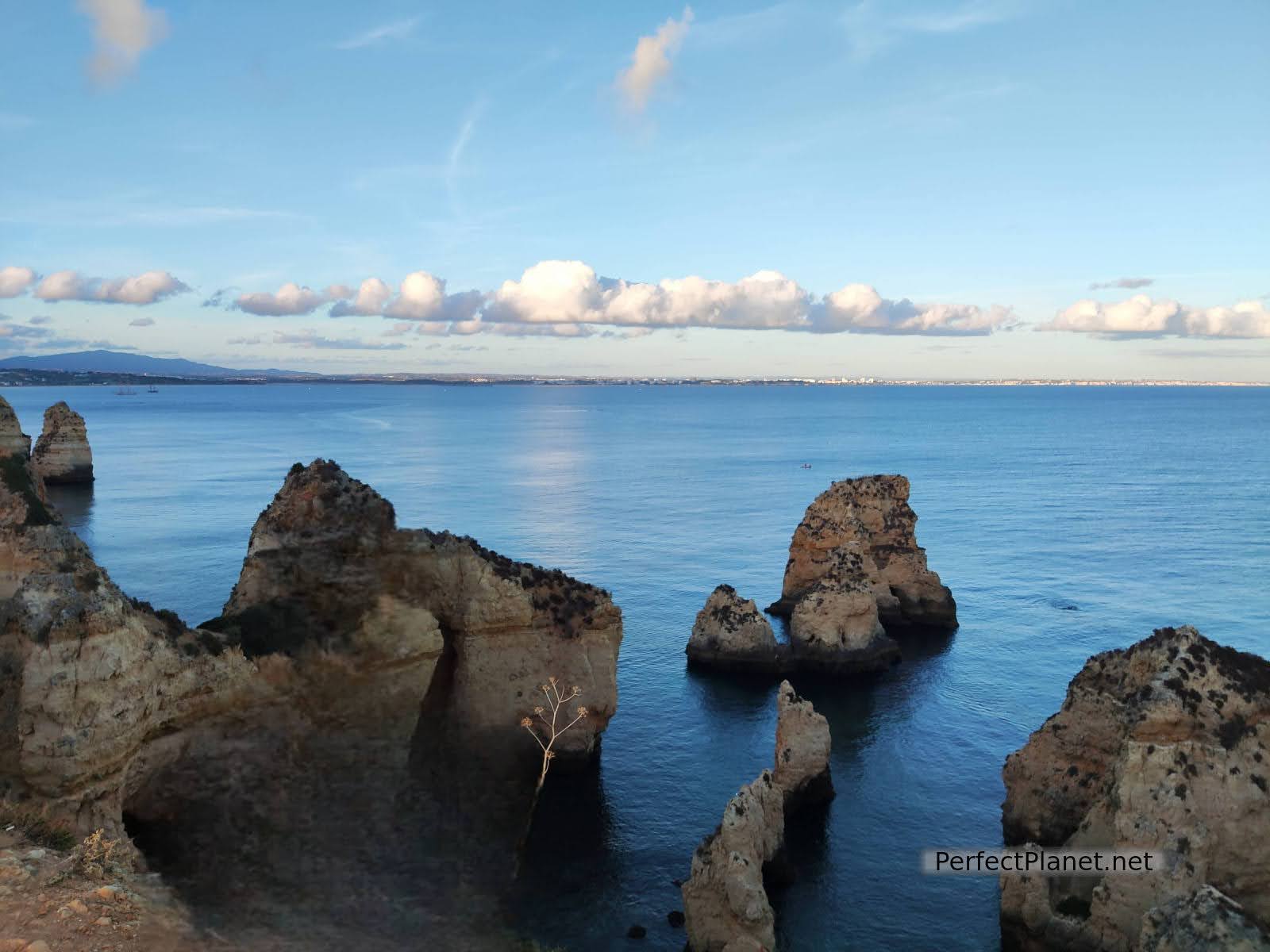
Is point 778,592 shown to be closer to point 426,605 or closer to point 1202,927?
point 426,605

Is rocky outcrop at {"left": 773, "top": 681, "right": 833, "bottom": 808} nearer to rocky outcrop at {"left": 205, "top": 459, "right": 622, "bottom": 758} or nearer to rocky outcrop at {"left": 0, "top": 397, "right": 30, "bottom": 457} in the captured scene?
rocky outcrop at {"left": 205, "top": 459, "right": 622, "bottom": 758}

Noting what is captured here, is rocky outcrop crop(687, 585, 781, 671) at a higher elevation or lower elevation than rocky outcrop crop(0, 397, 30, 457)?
lower

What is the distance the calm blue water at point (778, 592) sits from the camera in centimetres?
3553

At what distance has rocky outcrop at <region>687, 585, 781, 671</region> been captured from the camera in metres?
62.6

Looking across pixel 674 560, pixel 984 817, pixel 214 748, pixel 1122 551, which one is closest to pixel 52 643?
pixel 214 748

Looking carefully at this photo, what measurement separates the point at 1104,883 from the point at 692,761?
22605 mm

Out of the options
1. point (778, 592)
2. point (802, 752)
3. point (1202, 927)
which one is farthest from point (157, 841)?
point (778, 592)

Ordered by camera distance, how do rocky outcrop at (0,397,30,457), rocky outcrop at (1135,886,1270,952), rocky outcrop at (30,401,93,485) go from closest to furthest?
1. rocky outcrop at (1135,886,1270,952)
2. rocky outcrop at (0,397,30,457)
3. rocky outcrop at (30,401,93,485)

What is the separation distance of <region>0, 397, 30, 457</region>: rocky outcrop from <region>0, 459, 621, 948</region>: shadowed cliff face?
1.82 metres

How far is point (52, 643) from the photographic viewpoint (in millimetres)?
27578

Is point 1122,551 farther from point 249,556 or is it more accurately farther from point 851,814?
point 249,556

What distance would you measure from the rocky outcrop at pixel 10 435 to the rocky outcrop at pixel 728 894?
27019mm

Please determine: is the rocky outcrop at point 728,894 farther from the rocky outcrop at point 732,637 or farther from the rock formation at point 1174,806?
the rocky outcrop at point 732,637

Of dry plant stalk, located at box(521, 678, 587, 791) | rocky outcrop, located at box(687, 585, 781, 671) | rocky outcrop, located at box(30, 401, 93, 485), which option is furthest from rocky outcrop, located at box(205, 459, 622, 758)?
rocky outcrop, located at box(30, 401, 93, 485)
